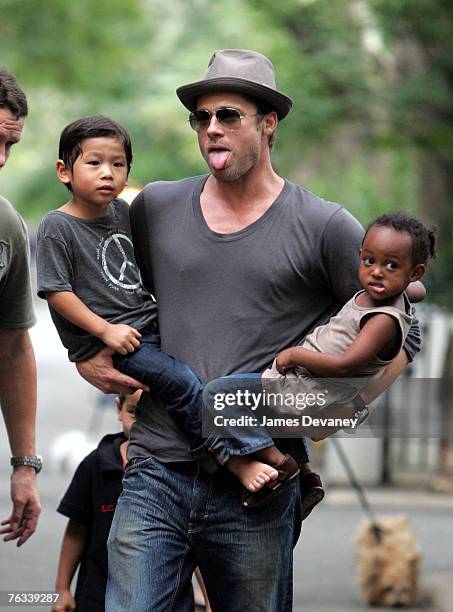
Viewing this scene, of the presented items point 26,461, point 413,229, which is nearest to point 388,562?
point 26,461

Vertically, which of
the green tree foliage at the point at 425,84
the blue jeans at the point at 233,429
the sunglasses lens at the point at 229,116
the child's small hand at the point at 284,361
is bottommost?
the blue jeans at the point at 233,429

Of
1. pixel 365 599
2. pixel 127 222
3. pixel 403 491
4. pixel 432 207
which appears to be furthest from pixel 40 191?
pixel 127 222

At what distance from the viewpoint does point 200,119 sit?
400 cm

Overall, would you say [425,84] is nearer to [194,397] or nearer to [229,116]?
[229,116]

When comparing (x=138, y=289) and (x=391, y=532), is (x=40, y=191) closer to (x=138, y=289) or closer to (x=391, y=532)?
(x=391, y=532)

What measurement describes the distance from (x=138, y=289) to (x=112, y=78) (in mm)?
22510

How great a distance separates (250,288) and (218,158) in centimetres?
38

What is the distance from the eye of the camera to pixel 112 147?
13.4 feet

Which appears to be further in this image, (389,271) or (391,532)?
(391,532)

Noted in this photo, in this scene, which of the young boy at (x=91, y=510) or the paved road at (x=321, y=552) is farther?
the paved road at (x=321, y=552)

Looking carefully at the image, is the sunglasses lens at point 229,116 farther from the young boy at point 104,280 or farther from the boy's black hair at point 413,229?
the boy's black hair at point 413,229

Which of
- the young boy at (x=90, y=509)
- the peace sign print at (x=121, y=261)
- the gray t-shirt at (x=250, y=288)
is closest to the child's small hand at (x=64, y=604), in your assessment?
the young boy at (x=90, y=509)

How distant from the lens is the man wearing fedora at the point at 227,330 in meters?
3.88

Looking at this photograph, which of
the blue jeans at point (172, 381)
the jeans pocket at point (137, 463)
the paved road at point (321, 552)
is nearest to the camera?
the blue jeans at point (172, 381)
